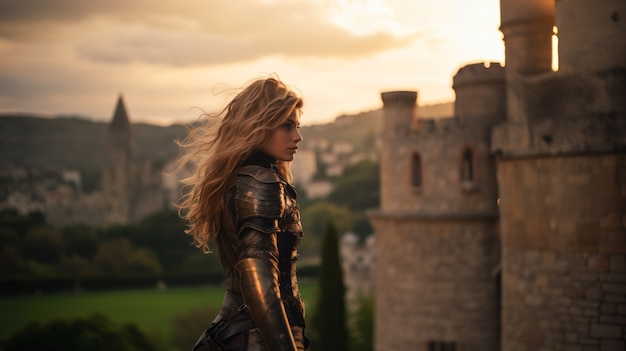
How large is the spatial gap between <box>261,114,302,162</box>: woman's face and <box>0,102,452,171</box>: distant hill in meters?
49.9

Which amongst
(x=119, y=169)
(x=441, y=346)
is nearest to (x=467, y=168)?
(x=441, y=346)

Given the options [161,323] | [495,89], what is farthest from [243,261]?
[161,323]

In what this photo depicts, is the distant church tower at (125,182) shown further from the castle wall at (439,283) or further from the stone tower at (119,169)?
the castle wall at (439,283)

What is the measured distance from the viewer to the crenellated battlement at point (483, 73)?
1639cm

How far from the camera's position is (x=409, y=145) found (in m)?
17.9

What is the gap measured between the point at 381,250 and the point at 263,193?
1439 cm

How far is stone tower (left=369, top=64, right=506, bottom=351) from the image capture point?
54.6 ft

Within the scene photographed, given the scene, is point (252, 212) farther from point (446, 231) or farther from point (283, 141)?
point (446, 231)

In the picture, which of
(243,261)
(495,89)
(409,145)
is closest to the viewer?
(243,261)

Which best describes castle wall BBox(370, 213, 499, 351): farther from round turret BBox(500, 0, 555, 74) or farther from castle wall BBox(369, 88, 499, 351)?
round turret BBox(500, 0, 555, 74)

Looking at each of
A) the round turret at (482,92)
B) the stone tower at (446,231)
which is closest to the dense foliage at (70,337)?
the stone tower at (446,231)

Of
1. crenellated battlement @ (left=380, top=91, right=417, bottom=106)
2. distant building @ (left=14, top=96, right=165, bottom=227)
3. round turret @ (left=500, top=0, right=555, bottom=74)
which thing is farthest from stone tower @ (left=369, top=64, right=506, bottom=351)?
distant building @ (left=14, top=96, right=165, bottom=227)

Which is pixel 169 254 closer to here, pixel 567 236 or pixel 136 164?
pixel 136 164

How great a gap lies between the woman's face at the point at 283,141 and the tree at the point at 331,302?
22.5 m
